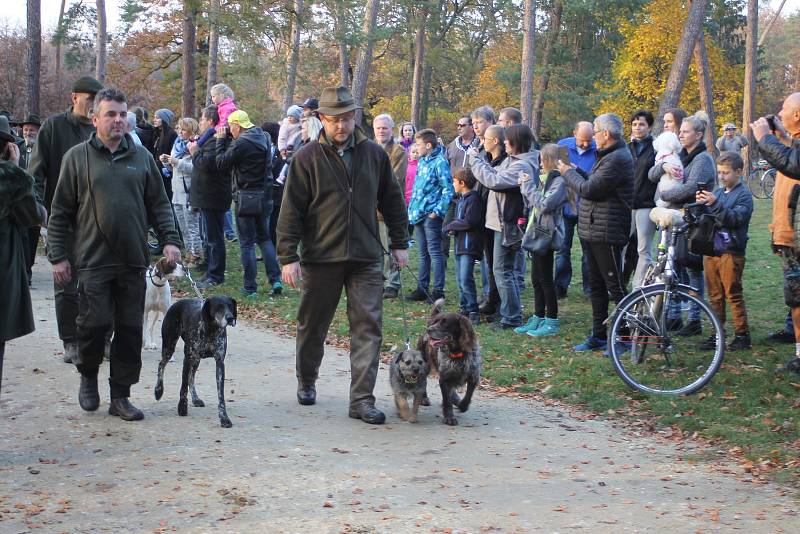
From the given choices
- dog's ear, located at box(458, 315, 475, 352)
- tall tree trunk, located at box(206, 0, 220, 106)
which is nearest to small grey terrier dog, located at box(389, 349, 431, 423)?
dog's ear, located at box(458, 315, 475, 352)

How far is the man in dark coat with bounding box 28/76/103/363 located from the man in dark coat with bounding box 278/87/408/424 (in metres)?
2.19

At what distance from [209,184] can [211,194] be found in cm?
15

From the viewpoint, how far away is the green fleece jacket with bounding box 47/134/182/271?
657 cm

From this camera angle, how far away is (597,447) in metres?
6.47

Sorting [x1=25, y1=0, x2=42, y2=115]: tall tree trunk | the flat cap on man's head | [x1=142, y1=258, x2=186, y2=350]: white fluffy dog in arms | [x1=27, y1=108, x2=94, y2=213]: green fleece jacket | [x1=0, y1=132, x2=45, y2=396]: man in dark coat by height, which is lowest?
[x1=142, y1=258, x2=186, y2=350]: white fluffy dog in arms

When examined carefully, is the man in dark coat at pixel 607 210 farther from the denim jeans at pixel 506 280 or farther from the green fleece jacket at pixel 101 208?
the green fleece jacket at pixel 101 208

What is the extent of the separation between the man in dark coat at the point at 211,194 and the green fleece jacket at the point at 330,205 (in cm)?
624

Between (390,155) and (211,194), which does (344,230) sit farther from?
(211,194)

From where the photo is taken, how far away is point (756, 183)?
103 ft

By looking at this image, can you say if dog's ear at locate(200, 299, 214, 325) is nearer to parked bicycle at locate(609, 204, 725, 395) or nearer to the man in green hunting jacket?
the man in green hunting jacket

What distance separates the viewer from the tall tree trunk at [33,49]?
74.0 feet

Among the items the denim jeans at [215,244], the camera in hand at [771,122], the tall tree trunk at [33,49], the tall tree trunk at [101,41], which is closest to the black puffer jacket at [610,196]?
the camera in hand at [771,122]

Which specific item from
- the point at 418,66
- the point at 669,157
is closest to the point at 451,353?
the point at 669,157

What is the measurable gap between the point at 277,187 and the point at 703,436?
9723 millimetres
